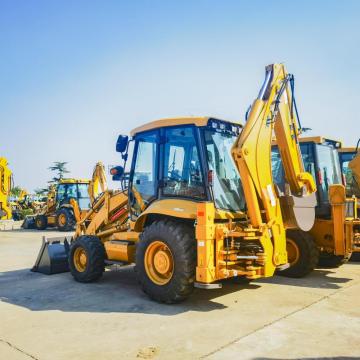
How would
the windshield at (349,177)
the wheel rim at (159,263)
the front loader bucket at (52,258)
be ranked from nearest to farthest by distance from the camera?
the wheel rim at (159,263) → the front loader bucket at (52,258) → the windshield at (349,177)

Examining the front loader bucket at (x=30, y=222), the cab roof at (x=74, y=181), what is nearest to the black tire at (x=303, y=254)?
the cab roof at (x=74, y=181)

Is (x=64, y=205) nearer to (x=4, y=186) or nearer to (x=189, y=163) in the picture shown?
(x=4, y=186)

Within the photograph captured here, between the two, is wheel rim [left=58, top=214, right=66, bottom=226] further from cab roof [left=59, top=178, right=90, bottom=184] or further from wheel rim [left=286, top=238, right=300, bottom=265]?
wheel rim [left=286, top=238, right=300, bottom=265]

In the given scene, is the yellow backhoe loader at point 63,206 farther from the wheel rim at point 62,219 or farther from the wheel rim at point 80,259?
the wheel rim at point 80,259

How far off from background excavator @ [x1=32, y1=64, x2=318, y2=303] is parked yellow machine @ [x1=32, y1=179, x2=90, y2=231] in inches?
479

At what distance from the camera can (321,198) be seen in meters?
A: 7.55

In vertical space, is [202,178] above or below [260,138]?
below

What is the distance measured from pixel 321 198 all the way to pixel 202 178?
3134 mm

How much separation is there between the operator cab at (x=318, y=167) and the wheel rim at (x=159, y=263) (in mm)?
2919

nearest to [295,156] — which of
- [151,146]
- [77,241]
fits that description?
[151,146]

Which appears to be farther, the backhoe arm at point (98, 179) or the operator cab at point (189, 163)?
the backhoe arm at point (98, 179)

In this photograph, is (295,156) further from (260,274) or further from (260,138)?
(260,274)

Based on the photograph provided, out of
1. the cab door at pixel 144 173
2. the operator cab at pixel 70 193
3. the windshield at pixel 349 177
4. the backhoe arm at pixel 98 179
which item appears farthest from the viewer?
the operator cab at pixel 70 193

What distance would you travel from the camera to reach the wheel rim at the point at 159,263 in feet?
17.7
